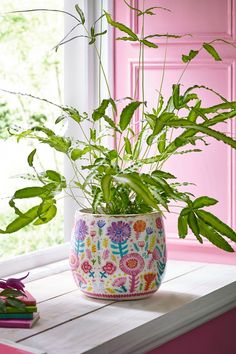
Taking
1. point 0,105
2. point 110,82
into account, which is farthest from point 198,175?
point 0,105

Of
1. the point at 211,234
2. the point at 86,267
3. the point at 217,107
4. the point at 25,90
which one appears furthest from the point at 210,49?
the point at 25,90

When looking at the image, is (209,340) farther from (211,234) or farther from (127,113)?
(127,113)

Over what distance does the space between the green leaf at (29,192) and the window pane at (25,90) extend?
13.5 feet

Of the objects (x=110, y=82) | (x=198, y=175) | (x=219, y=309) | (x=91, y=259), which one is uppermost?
(x=110, y=82)

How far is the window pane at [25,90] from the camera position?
6.86 meters

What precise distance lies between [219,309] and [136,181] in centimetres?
77

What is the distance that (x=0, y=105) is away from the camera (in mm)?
6914

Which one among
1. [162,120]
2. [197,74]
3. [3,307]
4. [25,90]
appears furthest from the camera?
[25,90]

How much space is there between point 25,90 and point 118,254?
4.53 meters

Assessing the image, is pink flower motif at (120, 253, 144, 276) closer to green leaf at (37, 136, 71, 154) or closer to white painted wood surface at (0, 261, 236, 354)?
white painted wood surface at (0, 261, 236, 354)

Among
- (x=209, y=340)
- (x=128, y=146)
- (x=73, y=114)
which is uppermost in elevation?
(x=73, y=114)

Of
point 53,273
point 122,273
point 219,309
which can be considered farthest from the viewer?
point 53,273

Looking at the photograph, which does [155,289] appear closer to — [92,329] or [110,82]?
[92,329]

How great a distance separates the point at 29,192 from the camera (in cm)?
271
